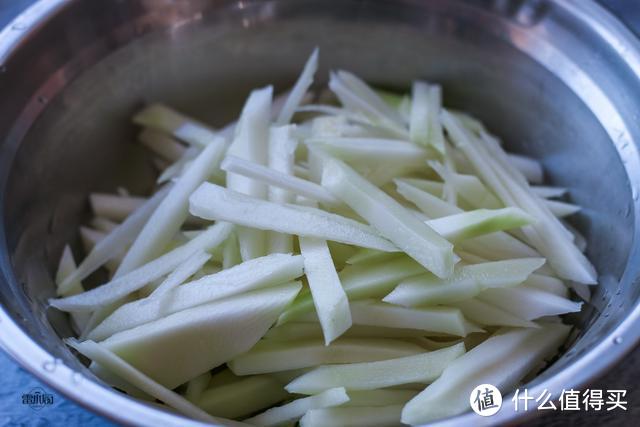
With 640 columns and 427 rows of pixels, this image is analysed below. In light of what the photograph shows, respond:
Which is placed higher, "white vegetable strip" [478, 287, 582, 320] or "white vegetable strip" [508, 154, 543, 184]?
"white vegetable strip" [508, 154, 543, 184]

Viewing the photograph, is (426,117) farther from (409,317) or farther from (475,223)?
(409,317)

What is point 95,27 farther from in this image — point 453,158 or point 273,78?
point 453,158

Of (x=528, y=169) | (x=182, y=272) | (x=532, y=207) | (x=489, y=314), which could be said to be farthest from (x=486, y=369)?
(x=528, y=169)

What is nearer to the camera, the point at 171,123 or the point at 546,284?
the point at 546,284

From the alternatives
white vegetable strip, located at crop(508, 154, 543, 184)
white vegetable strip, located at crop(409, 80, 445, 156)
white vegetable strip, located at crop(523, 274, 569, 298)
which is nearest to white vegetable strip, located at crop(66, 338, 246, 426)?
white vegetable strip, located at crop(523, 274, 569, 298)

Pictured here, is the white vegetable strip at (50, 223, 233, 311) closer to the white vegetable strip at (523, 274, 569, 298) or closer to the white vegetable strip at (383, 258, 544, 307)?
the white vegetable strip at (383, 258, 544, 307)

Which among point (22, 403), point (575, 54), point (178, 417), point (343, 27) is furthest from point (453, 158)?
point (22, 403)

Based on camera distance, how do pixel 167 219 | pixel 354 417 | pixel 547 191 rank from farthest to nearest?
pixel 547 191 → pixel 167 219 → pixel 354 417
